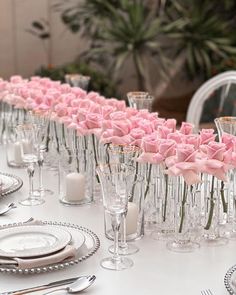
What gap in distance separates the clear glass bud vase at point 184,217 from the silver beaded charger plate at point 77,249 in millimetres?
171

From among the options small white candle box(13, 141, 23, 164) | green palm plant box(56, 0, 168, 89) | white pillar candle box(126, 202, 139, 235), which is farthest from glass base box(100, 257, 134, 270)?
green palm plant box(56, 0, 168, 89)

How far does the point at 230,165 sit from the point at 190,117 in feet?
4.83

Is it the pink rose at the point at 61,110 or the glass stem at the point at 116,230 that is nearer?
the glass stem at the point at 116,230

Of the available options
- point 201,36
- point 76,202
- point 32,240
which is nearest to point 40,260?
point 32,240

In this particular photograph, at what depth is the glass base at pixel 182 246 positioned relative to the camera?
4.13ft

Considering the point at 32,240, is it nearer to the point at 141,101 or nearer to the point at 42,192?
the point at 42,192

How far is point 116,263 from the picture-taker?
119 cm

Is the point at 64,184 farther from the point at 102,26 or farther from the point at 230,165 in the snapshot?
the point at 102,26

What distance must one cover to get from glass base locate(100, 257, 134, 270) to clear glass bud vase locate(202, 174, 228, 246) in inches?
8.0

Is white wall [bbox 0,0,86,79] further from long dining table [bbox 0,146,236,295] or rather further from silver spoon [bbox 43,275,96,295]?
silver spoon [bbox 43,275,96,295]

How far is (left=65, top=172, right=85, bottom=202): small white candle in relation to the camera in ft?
5.07

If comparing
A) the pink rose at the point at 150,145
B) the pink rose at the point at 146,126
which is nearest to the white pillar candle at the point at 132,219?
the pink rose at the point at 150,145

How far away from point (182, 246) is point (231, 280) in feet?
0.69

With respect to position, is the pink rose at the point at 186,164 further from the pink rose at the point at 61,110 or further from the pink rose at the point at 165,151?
the pink rose at the point at 61,110
